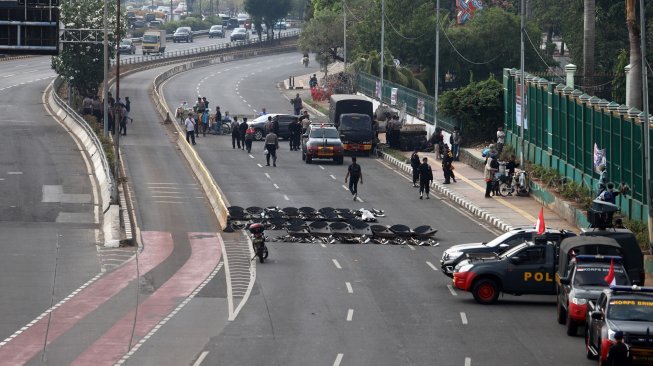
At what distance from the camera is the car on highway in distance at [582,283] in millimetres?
29891

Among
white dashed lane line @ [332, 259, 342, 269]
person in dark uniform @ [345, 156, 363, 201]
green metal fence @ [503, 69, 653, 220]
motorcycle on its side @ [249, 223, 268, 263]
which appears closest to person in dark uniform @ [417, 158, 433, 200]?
person in dark uniform @ [345, 156, 363, 201]

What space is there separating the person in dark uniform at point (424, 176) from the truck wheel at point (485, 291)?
18.5 metres

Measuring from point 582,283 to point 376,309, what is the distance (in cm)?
541

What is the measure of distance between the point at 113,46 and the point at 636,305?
69.4 meters

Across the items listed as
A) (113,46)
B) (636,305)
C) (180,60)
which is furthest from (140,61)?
(636,305)

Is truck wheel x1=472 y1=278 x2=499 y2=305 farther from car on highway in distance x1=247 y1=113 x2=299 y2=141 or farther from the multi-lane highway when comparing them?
car on highway in distance x1=247 y1=113 x2=299 y2=141

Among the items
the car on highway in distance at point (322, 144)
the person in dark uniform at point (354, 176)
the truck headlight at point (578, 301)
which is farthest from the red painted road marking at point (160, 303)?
the car on highway in distance at point (322, 144)

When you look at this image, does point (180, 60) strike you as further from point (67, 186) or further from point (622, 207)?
point (622, 207)

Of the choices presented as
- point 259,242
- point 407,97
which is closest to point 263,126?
point 407,97

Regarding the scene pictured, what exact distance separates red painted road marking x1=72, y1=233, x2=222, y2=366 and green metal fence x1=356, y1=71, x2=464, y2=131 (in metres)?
28.4

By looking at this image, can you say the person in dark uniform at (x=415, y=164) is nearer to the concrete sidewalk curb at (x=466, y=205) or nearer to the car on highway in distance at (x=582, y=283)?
the concrete sidewalk curb at (x=466, y=205)

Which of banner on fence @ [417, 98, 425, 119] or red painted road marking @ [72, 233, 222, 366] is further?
banner on fence @ [417, 98, 425, 119]

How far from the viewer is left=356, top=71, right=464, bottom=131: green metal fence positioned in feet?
238

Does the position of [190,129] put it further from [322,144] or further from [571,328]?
[571,328]
